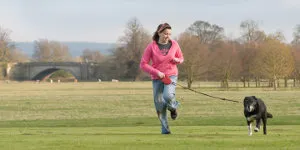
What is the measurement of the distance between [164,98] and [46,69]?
6977 inches

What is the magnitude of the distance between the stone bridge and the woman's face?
169 metres

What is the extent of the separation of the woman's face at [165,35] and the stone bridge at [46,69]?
555 ft

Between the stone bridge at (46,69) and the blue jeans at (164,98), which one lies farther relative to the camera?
the stone bridge at (46,69)

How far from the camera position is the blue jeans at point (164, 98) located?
15734 millimetres

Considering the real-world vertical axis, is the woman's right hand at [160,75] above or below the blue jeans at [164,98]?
above

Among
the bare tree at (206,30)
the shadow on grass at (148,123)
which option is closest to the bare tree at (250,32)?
the bare tree at (206,30)

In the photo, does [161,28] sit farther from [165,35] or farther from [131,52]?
[131,52]

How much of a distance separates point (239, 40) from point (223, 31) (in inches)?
796

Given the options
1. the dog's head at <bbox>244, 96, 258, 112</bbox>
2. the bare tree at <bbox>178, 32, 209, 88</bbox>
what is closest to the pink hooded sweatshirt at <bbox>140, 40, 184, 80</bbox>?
the dog's head at <bbox>244, 96, 258, 112</bbox>

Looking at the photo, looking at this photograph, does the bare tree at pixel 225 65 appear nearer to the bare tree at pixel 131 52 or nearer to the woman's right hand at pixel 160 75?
the bare tree at pixel 131 52

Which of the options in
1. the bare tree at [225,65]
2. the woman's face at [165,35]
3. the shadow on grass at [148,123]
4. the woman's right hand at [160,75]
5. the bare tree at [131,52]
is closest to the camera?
the woman's right hand at [160,75]

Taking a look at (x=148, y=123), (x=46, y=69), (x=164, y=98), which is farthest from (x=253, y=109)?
(x=46, y=69)

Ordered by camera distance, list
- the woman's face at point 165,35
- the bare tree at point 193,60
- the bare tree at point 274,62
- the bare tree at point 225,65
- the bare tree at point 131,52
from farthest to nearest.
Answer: the bare tree at point 131,52 → the bare tree at point 274,62 → the bare tree at point 225,65 → the bare tree at point 193,60 → the woman's face at point 165,35

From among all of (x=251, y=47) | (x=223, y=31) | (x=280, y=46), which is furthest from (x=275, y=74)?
(x=223, y=31)
